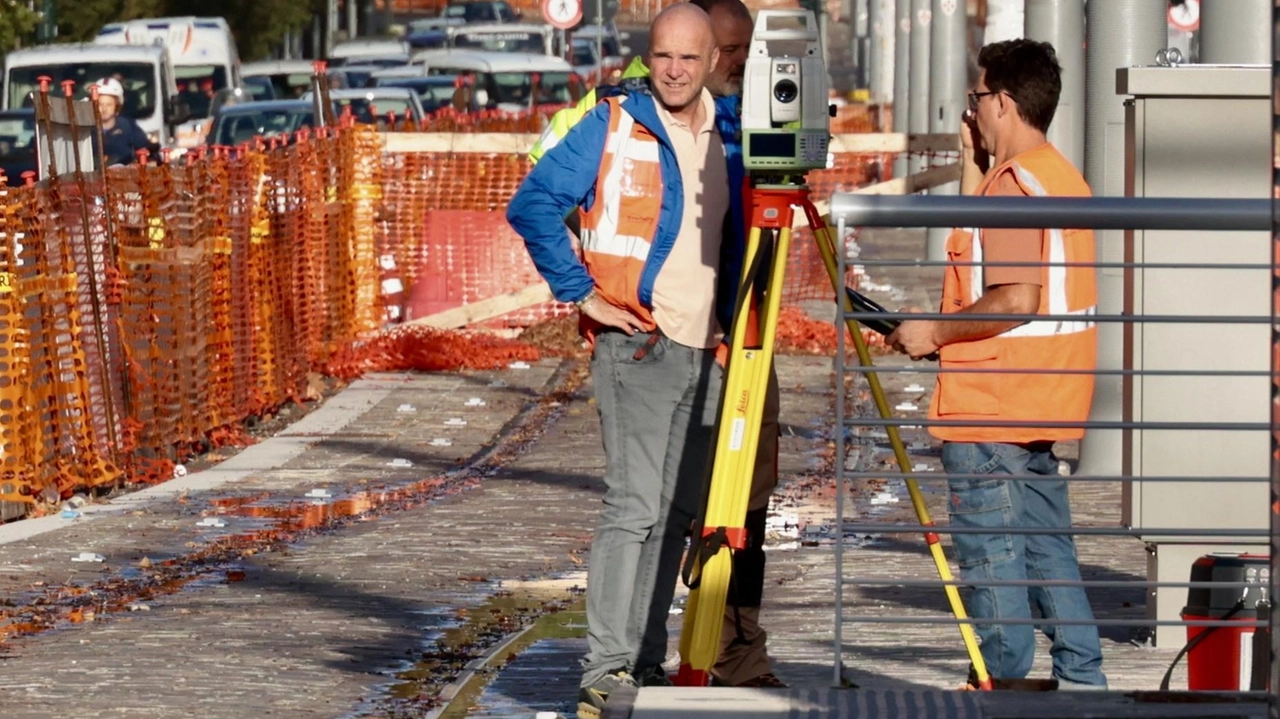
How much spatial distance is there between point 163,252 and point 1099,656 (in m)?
7.47

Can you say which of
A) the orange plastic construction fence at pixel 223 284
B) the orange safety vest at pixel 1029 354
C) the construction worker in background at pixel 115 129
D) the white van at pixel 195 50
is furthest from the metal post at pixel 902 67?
the orange safety vest at pixel 1029 354

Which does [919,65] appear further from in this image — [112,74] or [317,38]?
[317,38]

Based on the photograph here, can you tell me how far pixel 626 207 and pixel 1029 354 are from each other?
1.16 meters

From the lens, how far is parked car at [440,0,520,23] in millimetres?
72250

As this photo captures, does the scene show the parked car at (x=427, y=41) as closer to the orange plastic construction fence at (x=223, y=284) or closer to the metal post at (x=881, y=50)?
the metal post at (x=881, y=50)

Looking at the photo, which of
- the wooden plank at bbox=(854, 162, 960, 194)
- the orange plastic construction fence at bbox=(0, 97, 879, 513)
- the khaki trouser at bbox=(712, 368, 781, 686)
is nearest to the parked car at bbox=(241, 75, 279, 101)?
the orange plastic construction fence at bbox=(0, 97, 879, 513)

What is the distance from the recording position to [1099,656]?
638cm

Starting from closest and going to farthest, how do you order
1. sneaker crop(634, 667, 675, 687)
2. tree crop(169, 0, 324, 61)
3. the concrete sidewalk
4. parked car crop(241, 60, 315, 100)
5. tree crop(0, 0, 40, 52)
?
sneaker crop(634, 667, 675, 687) < the concrete sidewalk < tree crop(0, 0, 40, 52) < parked car crop(241, 60, 315, 100) < tree crop(169, 0, 324, 61)

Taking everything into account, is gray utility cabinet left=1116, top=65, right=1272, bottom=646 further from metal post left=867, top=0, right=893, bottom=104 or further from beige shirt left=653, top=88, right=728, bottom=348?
metal post left=867, top=0, right=893, bottom=104

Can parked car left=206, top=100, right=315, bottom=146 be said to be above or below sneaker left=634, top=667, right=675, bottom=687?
above

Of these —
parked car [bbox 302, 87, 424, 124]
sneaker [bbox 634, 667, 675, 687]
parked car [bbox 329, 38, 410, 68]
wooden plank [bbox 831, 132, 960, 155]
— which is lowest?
parked car [bbox 329, 38, 410, 68]

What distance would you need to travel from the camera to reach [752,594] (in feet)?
22.9

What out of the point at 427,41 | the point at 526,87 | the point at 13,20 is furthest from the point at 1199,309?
the point at 427,41

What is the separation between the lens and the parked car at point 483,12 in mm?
72250
